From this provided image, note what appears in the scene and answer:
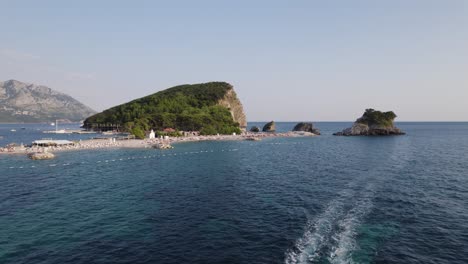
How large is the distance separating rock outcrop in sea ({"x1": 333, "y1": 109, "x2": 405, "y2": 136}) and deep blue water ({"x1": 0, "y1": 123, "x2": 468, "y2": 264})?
135 m

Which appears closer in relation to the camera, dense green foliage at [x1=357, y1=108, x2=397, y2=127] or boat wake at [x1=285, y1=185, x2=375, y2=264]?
boat wake at [x1=285, y1=185, x2=375, y2=264]

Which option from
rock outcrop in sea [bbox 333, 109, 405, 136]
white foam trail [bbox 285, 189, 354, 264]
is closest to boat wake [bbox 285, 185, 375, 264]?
white foam trail [bbox 285, 189, 354, 264]

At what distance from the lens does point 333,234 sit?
26.5 m

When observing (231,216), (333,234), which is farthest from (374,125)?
(231,216)

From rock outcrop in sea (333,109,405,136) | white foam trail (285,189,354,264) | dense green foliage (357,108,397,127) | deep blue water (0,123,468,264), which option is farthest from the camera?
dense green foliage (357,108,397,127)

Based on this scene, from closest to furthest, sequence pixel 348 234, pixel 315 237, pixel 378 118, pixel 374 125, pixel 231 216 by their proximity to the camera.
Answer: pixel 315 237 → pixel 348 234 → pixel 231 216 → pixel 374 125 → pixel 378 118

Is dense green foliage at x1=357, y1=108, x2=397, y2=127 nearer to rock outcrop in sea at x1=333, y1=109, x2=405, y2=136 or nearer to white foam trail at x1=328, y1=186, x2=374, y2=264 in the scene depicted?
rock outcrop in sea at x1=333, y1=109, x2=405, y2=136

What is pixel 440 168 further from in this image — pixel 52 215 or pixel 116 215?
pixel 52 215

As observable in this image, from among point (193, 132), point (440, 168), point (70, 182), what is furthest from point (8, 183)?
point (193, 132)

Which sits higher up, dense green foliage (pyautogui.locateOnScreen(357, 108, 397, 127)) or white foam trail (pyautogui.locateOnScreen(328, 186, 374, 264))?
dense green foliage (pyautogui.locateOnScreen(357, 108, 397, 127))

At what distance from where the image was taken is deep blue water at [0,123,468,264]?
74.0 ft

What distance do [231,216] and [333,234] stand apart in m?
11.0

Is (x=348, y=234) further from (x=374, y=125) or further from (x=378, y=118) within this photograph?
(x=378, y=118)

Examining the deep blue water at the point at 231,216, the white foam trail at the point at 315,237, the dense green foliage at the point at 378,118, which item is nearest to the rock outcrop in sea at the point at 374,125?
the dense green foliage at the point at 378,118
